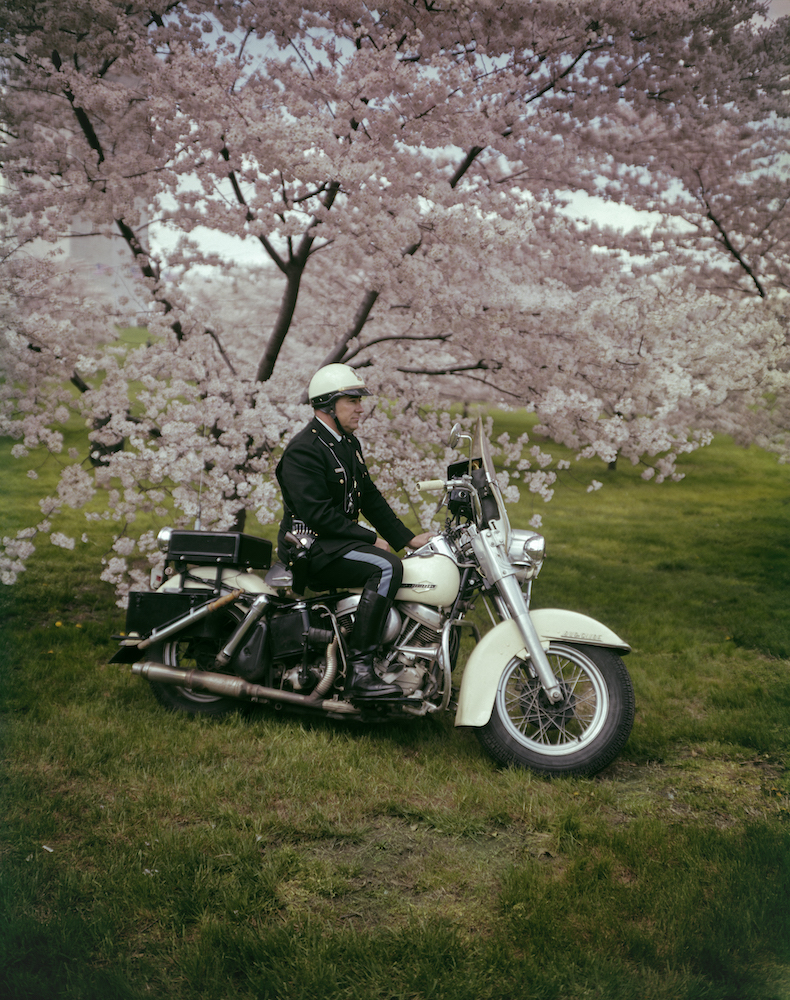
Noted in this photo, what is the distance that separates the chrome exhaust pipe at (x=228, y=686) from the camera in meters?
3.71

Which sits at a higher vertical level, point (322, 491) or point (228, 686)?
point (322, 491)

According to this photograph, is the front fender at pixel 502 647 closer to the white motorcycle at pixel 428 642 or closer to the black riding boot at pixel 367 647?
the white motorcycle at pixel 428 642

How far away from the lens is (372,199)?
5008mm

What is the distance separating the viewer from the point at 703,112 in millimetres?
5852

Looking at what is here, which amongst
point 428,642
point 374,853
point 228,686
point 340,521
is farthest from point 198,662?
point 374,853

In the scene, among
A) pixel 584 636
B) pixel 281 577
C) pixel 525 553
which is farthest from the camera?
pixel 281 577

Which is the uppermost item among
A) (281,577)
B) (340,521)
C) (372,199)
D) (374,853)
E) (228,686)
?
(372,199)

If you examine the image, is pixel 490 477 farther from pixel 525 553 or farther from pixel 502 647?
pixel 502 647

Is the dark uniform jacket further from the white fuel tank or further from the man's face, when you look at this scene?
the white fuel tank

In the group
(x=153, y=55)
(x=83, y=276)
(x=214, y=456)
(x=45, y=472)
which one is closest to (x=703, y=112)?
(x=153, y=55)

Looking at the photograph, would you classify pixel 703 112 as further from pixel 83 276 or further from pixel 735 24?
pixel 83 276

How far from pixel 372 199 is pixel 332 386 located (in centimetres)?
188

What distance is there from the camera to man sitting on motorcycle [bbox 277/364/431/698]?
359 cm

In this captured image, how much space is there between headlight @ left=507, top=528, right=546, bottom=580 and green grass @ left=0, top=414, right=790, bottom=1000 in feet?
3.13
